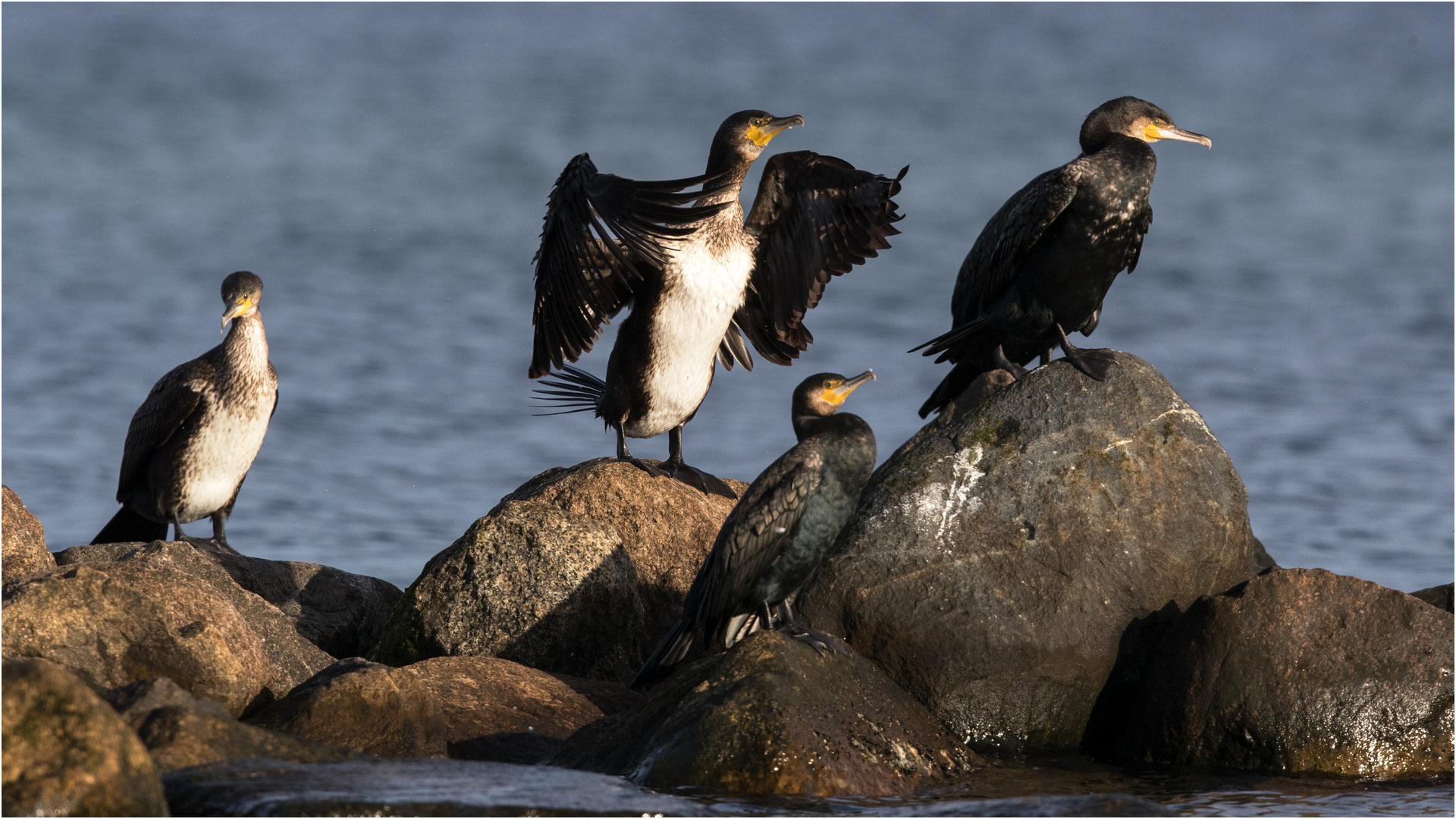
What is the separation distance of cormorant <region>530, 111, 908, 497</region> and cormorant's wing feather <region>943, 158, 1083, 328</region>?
1.91 ft

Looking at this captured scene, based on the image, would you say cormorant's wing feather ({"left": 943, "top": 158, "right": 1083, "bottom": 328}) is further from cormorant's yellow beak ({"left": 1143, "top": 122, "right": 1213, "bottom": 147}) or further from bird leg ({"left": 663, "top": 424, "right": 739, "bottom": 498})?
bird leg ({"left": 663, "top": 424, "right": 739, "bottom": 498})

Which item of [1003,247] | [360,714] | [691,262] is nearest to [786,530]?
[360,714]

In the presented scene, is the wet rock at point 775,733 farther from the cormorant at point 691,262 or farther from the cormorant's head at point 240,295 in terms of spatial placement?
the cormorant's head at point 240,295

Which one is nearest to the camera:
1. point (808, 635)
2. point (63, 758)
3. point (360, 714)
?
point (63, 758)

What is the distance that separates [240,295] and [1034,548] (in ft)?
13.7

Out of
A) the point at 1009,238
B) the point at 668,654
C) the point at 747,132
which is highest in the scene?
the point at 747,132

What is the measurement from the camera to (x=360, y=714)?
524 cm

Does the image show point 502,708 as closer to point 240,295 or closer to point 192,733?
point 192,733

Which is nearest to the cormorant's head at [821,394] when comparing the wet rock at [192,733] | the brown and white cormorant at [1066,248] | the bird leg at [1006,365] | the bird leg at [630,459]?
the brown and white cormorant at [1066,248]

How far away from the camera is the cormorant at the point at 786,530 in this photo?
559 cm

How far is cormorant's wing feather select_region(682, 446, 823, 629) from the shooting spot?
18.3ft

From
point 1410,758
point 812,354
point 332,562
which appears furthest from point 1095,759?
point 812,354

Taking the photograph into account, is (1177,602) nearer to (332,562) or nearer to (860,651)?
(860,651)

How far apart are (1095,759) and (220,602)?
329 cm
